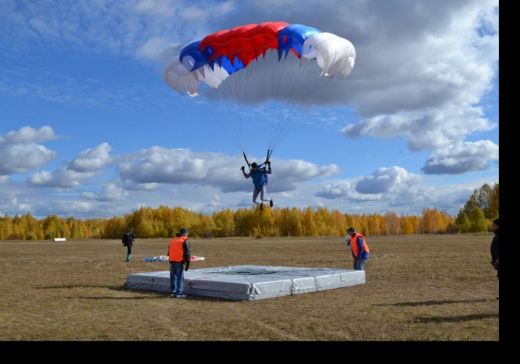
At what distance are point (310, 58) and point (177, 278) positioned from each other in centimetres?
721

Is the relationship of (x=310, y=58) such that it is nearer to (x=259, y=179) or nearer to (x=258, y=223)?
(x=259, y=179)

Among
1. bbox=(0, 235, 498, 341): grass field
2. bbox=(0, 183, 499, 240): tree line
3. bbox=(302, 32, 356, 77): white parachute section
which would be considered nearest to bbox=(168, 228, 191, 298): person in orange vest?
bbox=(0, 235, 498, 341): grass field

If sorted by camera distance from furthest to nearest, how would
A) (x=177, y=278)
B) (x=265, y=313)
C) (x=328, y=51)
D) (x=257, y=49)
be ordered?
1. (x=257, y=49)
2. (x=328, y=51)
3. (x=177, y=278)
4. (x=265, y=313)

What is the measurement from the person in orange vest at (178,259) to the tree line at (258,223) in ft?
286

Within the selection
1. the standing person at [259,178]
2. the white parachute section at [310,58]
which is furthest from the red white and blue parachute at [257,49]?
the standing person at [259,178]

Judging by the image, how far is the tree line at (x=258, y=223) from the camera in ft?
353

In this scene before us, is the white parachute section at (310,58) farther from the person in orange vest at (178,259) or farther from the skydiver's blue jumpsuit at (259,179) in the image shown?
the person in orange vest at (178,259)

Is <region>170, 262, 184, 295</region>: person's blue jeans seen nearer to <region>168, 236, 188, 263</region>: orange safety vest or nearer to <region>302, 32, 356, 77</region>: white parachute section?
<region>168, 236, 188, 263</region>: orange safety vest

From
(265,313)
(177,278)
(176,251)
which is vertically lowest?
(265,313)

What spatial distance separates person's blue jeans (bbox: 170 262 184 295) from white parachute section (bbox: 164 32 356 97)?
6.35 meters

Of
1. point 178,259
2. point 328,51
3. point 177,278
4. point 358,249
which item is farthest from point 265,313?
point 328,51

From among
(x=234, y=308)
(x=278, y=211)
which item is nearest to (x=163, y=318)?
(x=234, y=308)

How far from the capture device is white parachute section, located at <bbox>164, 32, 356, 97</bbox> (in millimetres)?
14805

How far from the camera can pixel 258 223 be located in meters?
113
